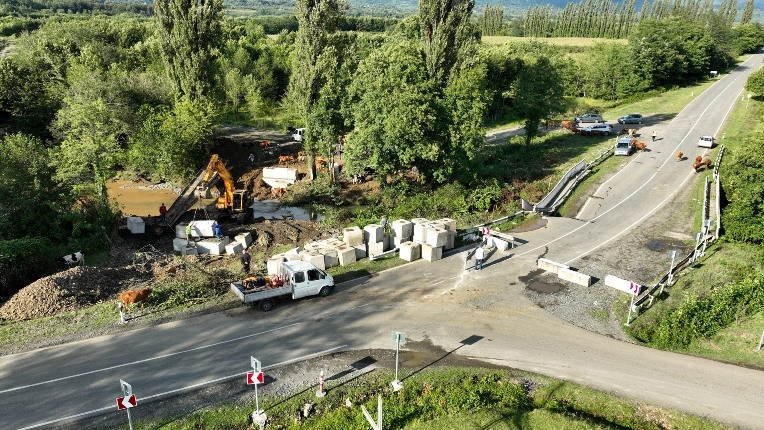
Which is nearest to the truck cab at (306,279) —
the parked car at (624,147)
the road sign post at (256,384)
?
the road sign post at (256,384)

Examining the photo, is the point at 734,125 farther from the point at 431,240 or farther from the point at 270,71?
the point at 270,71

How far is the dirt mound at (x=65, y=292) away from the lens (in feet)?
71.6

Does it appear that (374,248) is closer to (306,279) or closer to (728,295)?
(306,279)

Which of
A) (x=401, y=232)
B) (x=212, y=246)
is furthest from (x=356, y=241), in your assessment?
(x=212, y=246)

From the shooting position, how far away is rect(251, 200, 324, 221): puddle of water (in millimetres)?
37875

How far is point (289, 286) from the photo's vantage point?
896 inches

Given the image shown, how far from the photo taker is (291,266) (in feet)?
77.0

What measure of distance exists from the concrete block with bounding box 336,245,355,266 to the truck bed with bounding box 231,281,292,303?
15.4ft

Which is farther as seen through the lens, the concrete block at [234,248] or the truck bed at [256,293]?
the concrete block at [234,248]

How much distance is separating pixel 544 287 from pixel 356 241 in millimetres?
10128

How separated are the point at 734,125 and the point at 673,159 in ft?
56.2

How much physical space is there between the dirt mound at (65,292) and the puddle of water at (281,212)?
1346 centimetres

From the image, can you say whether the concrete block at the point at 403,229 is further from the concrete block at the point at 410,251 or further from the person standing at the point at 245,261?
the person standing at the point at 245,261

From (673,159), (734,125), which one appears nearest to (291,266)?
(673,159)
